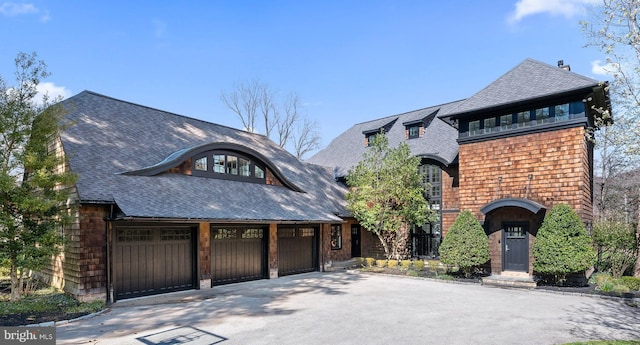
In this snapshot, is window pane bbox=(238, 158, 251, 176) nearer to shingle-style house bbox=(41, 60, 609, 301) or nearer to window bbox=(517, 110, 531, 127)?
shingle-style house bbox=(41, 60, 609, 301)

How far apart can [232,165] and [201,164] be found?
1.32 meters

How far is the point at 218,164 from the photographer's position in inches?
541

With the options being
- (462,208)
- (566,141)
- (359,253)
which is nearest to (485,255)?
(462,208)

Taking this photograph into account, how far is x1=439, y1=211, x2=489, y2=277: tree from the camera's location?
13391 mm

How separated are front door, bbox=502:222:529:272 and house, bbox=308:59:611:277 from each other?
0.10ft

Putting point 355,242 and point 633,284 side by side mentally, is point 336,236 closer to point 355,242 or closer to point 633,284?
point 355,242

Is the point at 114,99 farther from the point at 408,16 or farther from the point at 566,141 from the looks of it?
the point at 566,141

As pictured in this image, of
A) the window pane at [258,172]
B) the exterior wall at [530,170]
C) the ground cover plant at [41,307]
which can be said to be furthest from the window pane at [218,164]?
the exterior wall at [530,170]

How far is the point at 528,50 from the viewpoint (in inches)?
634

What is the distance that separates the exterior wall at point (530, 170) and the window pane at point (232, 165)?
884 cm

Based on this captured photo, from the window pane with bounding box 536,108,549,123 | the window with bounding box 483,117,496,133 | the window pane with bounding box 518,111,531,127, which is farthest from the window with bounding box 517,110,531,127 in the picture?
the window with bounding box 483,117,496,133

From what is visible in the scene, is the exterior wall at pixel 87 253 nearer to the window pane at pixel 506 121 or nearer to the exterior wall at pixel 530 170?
the exterior wall at pixel 530 170

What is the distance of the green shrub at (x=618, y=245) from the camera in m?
13.9

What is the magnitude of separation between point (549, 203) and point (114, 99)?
1629cm
